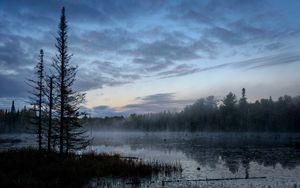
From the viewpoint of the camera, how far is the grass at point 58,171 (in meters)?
19.9

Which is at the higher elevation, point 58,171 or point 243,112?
point 243,112

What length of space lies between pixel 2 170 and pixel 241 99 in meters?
135

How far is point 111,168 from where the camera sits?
27.4 m

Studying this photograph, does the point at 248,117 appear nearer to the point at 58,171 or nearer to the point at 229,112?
the point at 229,112

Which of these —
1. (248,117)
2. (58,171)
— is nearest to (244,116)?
(248,117)

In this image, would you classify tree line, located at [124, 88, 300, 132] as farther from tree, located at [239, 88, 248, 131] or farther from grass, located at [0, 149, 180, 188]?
grass, located at [0, 149, 180, 188]

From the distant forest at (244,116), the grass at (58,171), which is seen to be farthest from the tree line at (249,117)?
the grass at (58,171)

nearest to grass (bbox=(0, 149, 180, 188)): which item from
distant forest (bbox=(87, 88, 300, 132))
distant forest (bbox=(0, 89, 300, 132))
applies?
distant forest (bbox=(0, 89, 300, 132))

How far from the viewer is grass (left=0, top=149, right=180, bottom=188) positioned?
19.9 metres

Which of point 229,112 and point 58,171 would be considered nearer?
point 58,171

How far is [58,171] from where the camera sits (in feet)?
78.9

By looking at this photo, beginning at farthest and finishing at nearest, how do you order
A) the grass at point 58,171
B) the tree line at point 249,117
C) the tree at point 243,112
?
the tree at point 243,112
the tree line at point 249,117
the grass at point 58,171

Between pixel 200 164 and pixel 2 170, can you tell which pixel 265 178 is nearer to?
pixel 200 164

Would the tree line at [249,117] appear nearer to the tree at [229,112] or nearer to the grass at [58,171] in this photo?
the tree at [229,112]
